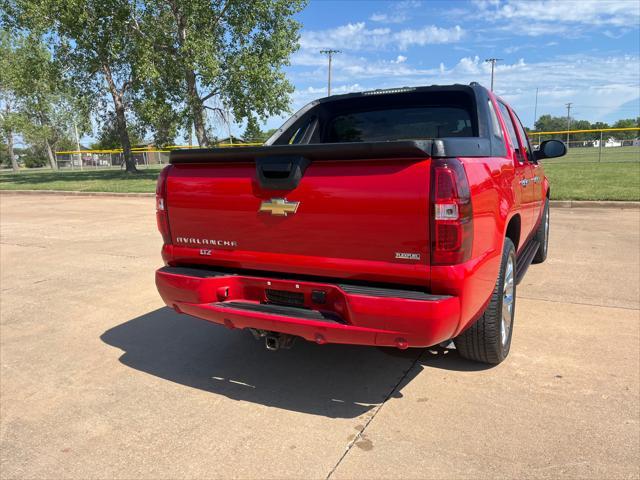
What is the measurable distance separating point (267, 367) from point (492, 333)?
5.20 ft

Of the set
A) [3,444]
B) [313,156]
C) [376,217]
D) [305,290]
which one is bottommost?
[3,444]

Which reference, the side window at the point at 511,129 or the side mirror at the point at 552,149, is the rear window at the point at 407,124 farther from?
the side mirror at the point at 552,149

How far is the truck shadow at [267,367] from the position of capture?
3.14 metres

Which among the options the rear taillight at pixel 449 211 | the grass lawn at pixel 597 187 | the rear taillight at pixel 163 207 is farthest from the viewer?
the grass lawn at pixel 597 187

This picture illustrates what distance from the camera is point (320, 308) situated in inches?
111

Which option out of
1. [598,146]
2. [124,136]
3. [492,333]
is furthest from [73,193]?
[598,146]

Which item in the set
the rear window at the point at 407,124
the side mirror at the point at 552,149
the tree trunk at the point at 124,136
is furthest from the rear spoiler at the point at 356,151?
the tree trunk at the point at 124,136

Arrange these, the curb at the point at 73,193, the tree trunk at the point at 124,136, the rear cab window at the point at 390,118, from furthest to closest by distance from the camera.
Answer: the tree trunk at the point at 124,136
the curb at the point at 73,193
the rear cab window at the point at 390,118

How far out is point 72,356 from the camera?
12.8 feet

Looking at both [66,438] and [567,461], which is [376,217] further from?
[66,438]

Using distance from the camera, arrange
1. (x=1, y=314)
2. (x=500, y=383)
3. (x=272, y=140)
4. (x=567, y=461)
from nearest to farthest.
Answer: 1. (x=567, y=461)
2. (x=500, y=383)
3. (x=272, y=140)
4. (x=1, y=314)

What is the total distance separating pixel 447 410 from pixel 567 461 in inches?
27.0

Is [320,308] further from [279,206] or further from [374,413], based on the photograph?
[374,413]

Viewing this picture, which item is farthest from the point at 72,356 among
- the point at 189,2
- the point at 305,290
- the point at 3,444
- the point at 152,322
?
the point at 189,2
